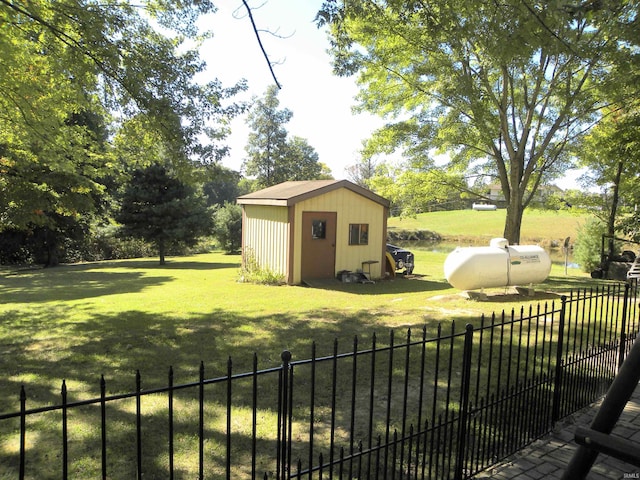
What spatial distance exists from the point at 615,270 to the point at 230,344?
61.6 ft

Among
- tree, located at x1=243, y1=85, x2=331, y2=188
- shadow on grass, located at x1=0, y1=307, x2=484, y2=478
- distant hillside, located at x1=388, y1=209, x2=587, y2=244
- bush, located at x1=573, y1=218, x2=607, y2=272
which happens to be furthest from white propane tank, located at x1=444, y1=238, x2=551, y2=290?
tree, located at x1=243, y1=85, x2=331, y2=188

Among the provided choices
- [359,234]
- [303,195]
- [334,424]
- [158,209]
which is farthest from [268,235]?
[334,424]

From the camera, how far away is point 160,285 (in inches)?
579

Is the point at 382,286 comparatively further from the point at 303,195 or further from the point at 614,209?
the point at 614,209

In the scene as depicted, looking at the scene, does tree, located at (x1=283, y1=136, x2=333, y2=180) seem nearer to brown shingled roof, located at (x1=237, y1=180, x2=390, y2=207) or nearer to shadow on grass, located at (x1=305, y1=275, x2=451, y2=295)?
brown shingled roof, located at (x1=237, y1=180, x2=390, y2=207)

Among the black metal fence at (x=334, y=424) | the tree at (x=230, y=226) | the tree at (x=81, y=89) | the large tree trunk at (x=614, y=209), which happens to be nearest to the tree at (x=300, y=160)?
the tree at (x=230, y=226)

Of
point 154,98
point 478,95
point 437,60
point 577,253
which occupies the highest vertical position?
point 437,60

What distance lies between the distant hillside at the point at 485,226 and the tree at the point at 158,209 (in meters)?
18.7

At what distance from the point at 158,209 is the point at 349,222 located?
11204 millimetres

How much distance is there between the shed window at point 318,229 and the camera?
591 inches

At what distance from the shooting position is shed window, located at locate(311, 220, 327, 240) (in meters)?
15.0

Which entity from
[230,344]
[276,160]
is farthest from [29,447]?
[276,160]

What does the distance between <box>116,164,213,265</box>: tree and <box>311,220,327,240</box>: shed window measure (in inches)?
370

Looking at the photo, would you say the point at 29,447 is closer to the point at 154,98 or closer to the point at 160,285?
the point at 154,98
